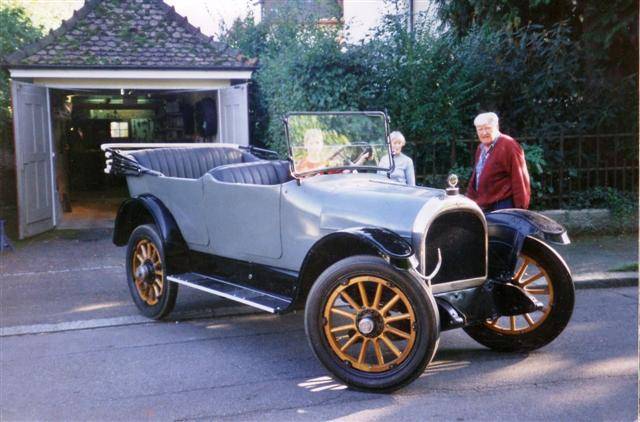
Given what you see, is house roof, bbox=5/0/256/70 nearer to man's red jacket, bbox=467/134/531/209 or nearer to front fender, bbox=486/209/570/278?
man's red jacket, bbox=467/134/531/209

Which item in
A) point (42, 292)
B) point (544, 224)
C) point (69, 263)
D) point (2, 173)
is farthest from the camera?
point (2, 173)

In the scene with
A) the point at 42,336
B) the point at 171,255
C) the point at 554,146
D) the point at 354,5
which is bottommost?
the point at 42,336

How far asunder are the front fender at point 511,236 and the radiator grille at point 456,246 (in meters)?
0.25

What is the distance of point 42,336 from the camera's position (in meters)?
6.19

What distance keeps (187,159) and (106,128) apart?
14.8 m

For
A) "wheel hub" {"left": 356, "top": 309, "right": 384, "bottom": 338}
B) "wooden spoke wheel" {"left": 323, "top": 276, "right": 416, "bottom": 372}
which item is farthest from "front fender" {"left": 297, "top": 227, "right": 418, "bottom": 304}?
"wheel hub" {"left": 356, "top": 309, "right": 384, "bottom": 338}

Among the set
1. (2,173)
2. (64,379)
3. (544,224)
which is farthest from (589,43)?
(2,173)

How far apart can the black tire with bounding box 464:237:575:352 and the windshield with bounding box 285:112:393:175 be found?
1369mm

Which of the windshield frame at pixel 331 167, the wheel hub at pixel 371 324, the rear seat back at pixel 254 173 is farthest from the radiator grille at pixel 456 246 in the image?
the rear seat back at pixel 254 173

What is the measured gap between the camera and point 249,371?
5062 millimetres

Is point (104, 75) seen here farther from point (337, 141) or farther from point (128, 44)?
point (337, 141)

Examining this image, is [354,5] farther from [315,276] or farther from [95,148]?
[315,276]

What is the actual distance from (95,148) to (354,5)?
9.91 metres

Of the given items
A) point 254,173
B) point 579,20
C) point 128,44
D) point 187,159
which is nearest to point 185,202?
point 254,173
